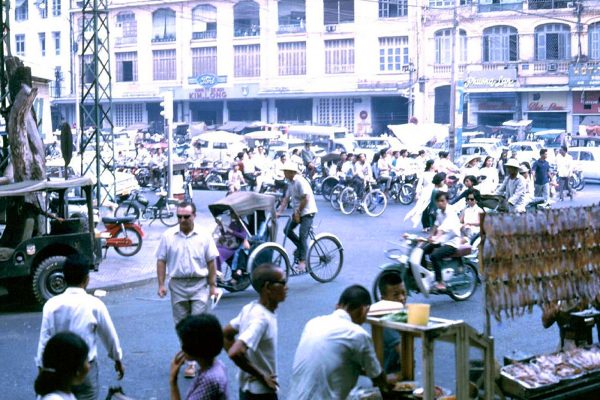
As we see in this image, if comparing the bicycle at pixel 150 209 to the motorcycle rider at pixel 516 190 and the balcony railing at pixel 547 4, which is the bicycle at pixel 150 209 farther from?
the balcony railing at pixel 547 4

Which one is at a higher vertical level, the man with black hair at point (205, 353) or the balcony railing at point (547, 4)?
the balcony railing at point (547, 4)

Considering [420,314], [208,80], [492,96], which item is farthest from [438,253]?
[208,80]

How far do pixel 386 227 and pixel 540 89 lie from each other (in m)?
29.6

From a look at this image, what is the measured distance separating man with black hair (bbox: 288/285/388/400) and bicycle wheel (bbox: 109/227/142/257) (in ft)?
37.0

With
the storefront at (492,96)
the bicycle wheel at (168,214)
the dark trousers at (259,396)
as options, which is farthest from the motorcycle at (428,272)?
the storefront at (492,96)

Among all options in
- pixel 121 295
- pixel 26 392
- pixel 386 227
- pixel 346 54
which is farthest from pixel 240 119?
pixel 26 392

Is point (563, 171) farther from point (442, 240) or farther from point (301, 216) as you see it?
point (442, 240)

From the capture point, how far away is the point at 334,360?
4.96 meters

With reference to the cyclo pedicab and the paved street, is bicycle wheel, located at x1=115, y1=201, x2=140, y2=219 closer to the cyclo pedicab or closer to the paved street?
the paved street

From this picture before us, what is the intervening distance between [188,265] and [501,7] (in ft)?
143

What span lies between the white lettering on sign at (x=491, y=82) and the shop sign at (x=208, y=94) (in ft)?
54.8

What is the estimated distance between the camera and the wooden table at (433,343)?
213 inches

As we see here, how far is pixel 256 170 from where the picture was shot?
29.9 m

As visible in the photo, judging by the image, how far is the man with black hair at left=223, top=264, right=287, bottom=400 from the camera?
519 centimetres
